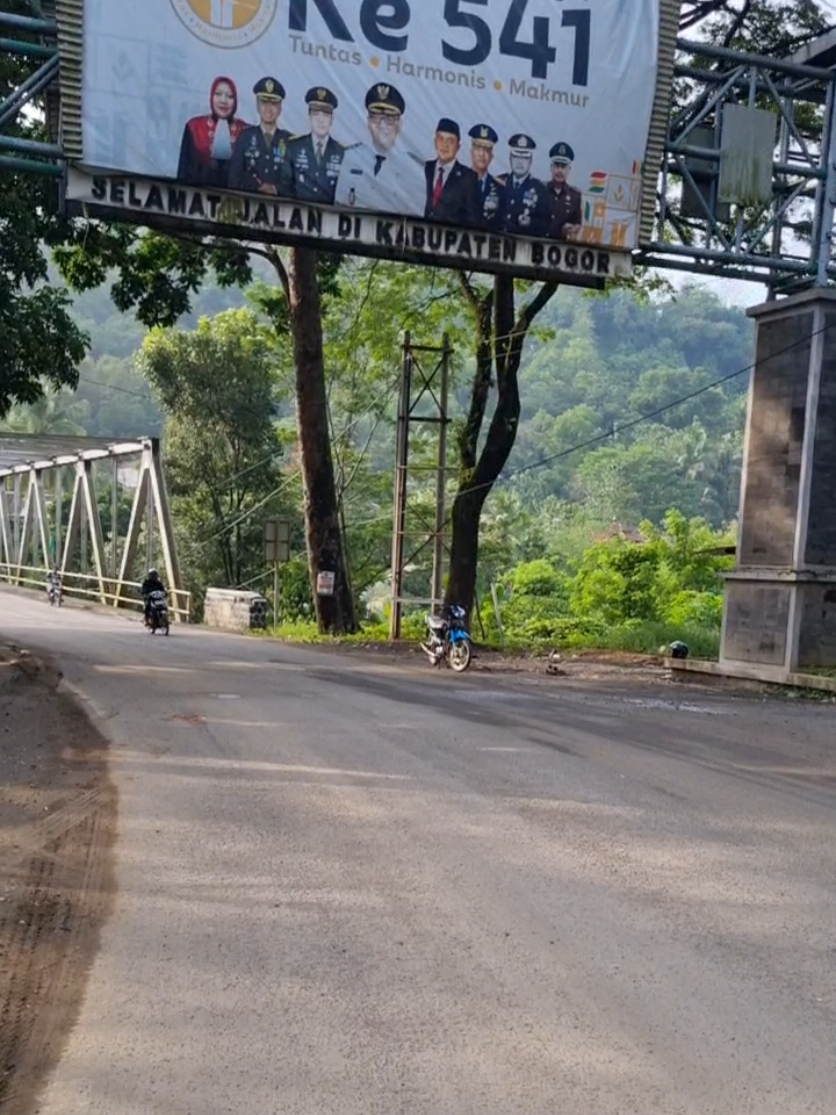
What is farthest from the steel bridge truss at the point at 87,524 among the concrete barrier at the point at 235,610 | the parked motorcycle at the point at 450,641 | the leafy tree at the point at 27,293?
the leafy tree at the point at 27,293

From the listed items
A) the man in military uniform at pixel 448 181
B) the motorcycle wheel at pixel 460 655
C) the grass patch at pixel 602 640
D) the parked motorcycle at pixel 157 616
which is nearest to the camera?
the man in military uniform at pixel 448 181

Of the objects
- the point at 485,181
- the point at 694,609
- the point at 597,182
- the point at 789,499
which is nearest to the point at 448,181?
the point at 485,181

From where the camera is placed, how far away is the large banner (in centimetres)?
1245

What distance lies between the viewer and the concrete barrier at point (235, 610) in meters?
28.6

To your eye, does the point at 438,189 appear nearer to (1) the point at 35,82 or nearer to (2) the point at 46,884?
(1) the point at 35,82

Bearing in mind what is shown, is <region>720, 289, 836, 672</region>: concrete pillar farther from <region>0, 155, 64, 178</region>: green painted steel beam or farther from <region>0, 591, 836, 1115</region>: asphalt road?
<region>0, 155, 64, 178</region>: green painted steel beam

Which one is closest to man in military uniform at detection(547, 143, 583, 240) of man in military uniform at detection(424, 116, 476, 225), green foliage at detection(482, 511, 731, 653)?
man in military uniform at detection(424, 116, 476, 225)

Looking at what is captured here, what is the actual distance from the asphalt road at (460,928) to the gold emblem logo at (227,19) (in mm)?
7499

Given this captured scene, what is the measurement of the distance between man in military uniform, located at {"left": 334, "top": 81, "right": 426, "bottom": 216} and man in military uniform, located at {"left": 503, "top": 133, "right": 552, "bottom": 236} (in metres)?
1.16

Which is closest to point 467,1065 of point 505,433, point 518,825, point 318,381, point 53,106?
point 518,825

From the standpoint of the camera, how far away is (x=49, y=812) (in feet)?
22.5

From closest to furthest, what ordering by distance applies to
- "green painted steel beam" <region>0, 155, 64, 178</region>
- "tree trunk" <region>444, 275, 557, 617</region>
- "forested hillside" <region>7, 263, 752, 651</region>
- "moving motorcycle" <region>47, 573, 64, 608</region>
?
"green painted steel beam" <region>0, 155, 64, 178</region>, "tree trunk" <region>444, 275, 557, 617</region>, "forested hillside" <region>7, 263, 752, 651</region>, "moving motorcycle" <region>47, 573, 64, 608</region>

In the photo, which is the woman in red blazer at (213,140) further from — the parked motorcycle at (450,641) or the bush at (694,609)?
the bush at (694,609)

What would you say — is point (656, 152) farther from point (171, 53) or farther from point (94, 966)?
point (94, 966)
